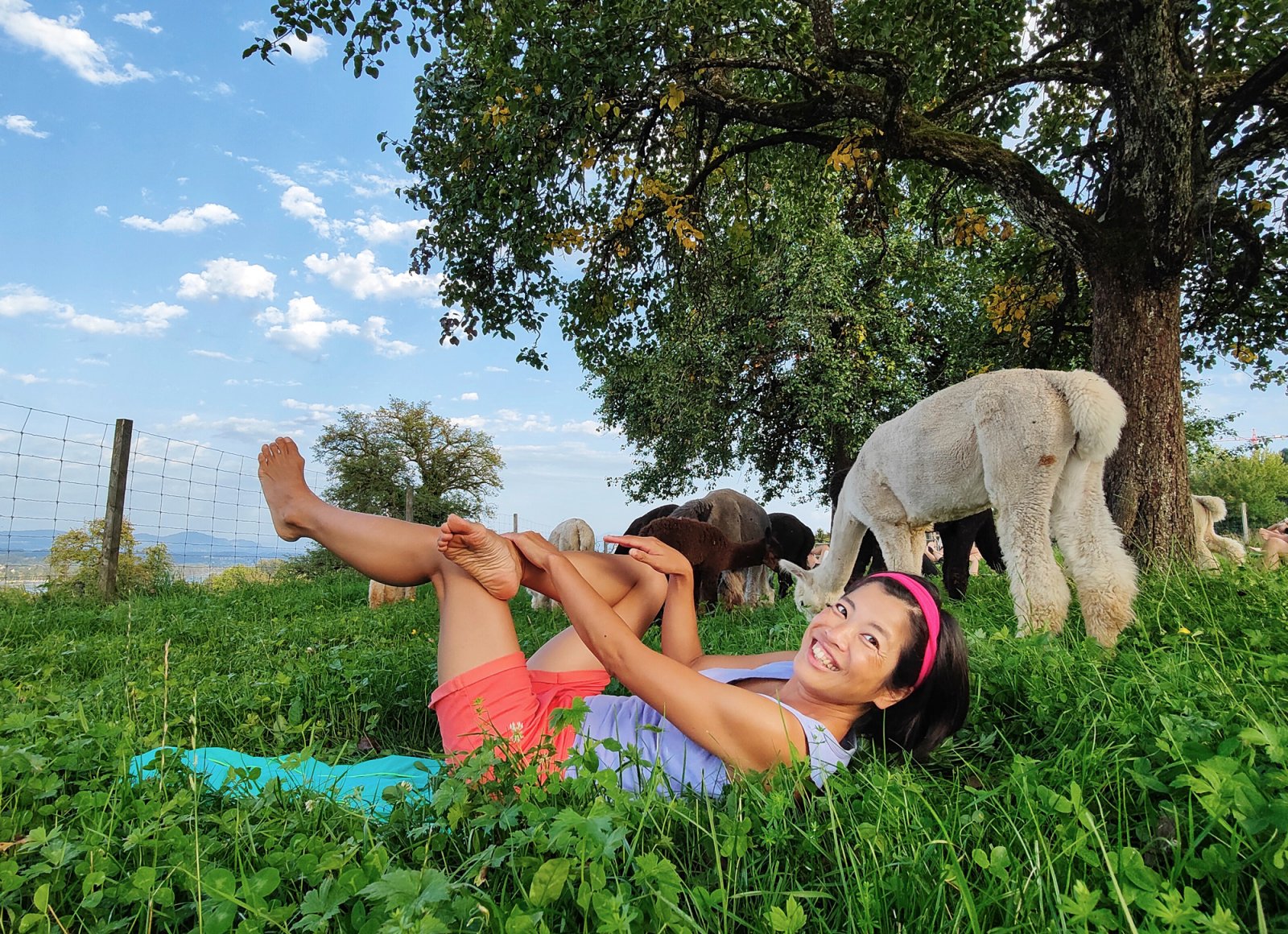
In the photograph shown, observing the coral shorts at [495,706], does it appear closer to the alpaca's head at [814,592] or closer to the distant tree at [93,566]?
the alpaca's head at [814,592]

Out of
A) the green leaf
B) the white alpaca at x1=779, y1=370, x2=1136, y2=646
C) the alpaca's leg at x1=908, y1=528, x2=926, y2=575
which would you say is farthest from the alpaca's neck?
the green leaf

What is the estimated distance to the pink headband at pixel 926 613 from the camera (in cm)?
229

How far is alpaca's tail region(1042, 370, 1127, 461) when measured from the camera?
460 centimetres

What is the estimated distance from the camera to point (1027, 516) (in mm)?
4738

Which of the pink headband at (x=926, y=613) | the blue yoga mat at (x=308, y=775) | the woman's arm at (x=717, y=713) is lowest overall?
the blue yoga mat at (x=308, y=775)

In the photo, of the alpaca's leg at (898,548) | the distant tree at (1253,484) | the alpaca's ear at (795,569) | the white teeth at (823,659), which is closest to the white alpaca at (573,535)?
the alpaca's ear at (795,569)

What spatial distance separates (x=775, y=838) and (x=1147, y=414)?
5.84 metres

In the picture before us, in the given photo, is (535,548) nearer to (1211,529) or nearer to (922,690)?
(922,690)

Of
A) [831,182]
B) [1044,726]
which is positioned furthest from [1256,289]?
[1044,726]

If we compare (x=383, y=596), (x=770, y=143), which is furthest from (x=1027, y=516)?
(x=383, y=596)

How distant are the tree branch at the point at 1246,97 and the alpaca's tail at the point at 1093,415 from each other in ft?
11.9

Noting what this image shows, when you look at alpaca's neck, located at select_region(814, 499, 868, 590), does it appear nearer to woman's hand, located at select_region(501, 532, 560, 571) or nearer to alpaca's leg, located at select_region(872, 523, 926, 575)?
alpaca's leg, located at select_region(872, 523, 926, 575)

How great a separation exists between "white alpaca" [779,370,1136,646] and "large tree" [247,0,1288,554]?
1.63m

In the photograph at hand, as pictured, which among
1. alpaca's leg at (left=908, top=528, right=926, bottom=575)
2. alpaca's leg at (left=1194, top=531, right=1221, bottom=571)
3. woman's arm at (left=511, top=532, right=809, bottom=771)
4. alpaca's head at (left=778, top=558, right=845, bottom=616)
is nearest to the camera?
woman's arm at (left=511, top=532, right=809, bottom=771)
